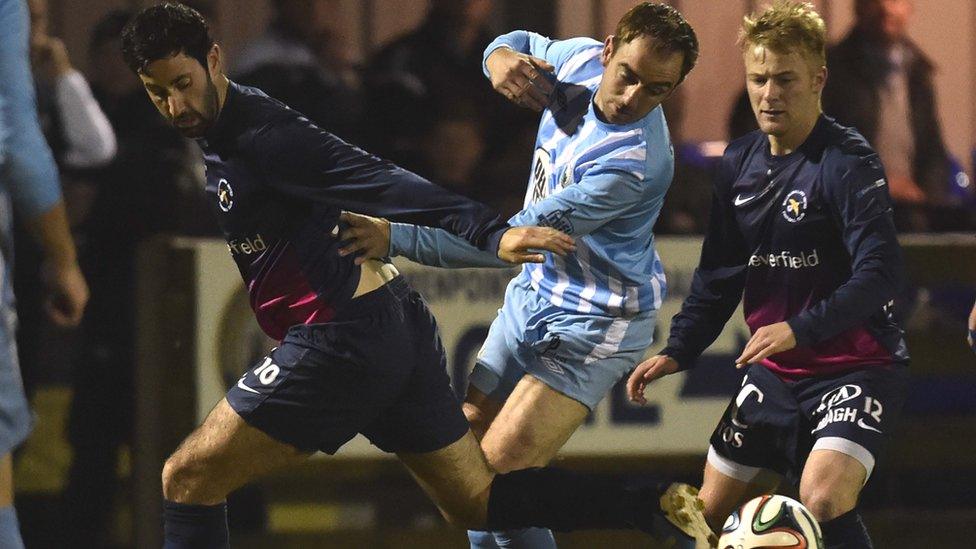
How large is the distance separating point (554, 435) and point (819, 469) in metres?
0.82

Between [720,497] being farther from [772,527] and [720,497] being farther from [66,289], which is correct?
[66,289]

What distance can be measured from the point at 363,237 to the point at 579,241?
0.85 m

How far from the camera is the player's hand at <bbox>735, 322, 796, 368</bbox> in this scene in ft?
13.2

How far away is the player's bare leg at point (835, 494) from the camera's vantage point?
13.6ft

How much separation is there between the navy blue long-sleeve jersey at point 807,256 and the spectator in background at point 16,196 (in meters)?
1.76

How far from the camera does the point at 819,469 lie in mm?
4184

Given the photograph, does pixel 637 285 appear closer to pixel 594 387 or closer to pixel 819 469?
pixel 594 387

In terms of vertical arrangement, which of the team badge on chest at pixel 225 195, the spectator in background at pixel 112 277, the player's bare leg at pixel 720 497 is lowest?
the spectator in background at pixel 112 277

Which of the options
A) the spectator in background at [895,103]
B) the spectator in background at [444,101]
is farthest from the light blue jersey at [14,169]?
the spectator in background at [895,103]

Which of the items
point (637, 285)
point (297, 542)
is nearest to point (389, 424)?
point (637, 285)

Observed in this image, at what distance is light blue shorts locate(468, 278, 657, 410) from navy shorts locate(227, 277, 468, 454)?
69cm

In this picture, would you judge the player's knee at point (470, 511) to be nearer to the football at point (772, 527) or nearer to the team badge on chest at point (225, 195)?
the football at point (772, 527)

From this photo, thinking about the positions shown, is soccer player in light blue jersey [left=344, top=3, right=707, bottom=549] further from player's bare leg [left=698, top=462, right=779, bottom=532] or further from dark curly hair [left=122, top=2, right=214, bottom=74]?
dark curly hair [left=122, top=2, right=214, bottom=74]

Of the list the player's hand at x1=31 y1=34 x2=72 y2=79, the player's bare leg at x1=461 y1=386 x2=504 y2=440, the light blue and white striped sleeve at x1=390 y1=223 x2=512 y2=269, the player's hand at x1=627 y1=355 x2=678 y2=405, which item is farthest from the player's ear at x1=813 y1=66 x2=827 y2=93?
the player's hand at x1=31 y1=34 x2=72 y2=79
